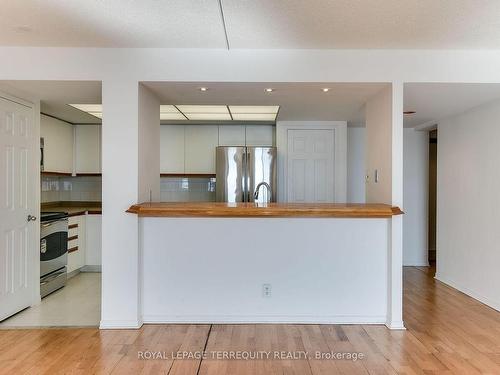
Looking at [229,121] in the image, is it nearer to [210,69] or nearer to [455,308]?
[210,69]

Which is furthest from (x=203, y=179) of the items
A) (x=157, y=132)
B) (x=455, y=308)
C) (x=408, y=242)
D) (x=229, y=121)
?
(x=455, y=308)

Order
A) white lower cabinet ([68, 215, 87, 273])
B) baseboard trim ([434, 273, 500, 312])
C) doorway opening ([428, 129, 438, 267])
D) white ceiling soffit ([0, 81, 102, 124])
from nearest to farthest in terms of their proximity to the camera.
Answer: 1. white ceiling soffit ([0, 81, 102, 124])
2. baseboard trim ([434, 273, 500, 312])
3. white lower cabinet ([68, 215, 87, 273])
4. doorway opening ([428, 129, 438, 267])

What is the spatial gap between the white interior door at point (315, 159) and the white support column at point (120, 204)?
2470mm

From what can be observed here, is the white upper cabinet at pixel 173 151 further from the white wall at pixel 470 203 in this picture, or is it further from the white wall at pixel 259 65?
the white wall at pixel 470 203

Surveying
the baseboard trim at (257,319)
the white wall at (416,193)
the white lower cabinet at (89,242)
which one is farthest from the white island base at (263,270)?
the white wall at (416,193)

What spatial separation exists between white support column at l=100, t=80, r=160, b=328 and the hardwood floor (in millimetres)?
218

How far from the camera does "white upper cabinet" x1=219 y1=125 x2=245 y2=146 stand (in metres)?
5.35

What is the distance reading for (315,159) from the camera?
4.96 m

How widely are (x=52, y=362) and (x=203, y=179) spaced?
343cm

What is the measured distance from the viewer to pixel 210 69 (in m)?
2.99

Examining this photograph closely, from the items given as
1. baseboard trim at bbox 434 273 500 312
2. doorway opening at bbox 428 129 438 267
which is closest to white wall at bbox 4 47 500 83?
baseboard trim at bbox 434 273 500 312

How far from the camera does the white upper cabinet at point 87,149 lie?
17.3 feet

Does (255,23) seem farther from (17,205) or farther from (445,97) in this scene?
(17,205)

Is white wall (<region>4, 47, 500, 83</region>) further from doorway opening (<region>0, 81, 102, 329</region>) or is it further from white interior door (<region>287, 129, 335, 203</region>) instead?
white interior door (<region>287, 129, 335, 203</region>)
